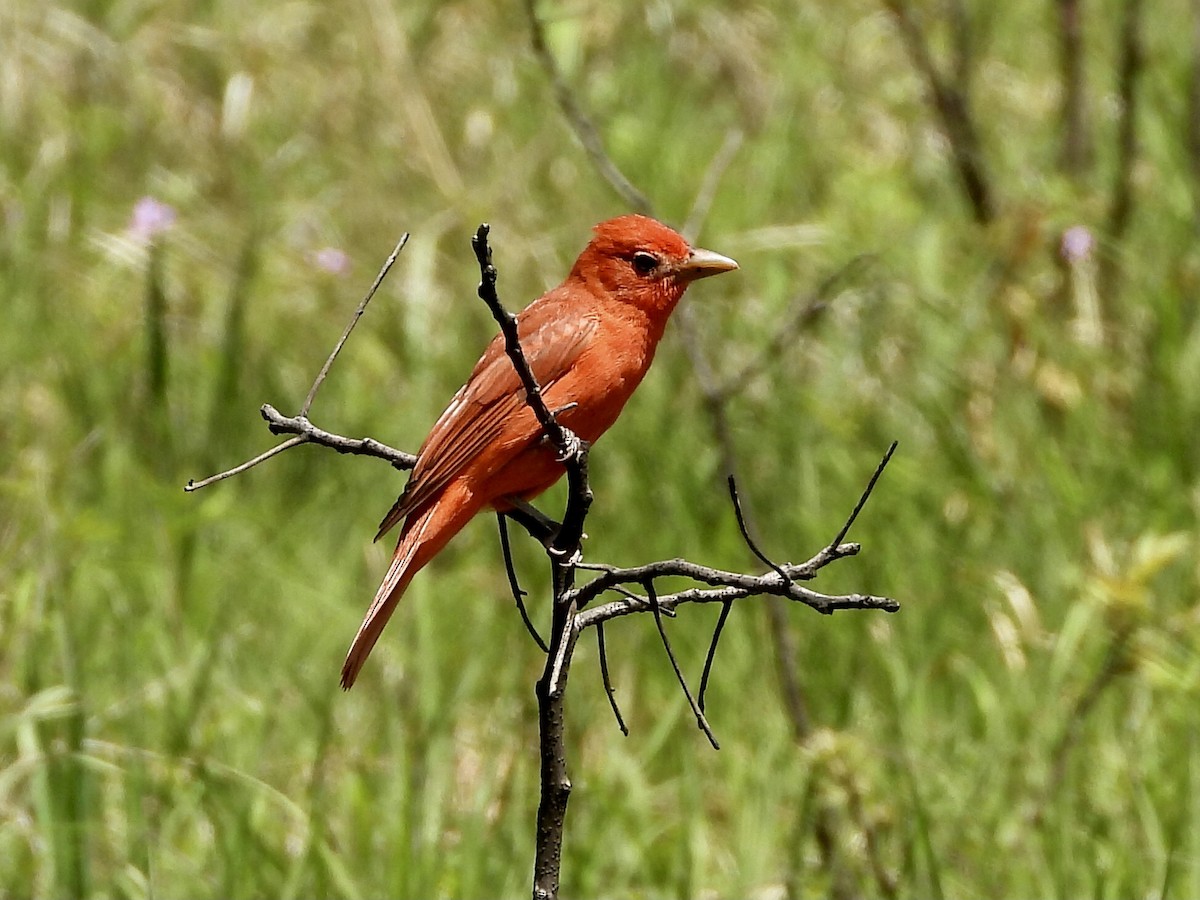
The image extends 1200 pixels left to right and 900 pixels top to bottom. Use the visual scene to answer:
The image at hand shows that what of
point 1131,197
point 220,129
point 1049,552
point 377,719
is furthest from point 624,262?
point 220,129

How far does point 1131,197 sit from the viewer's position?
5402 mm

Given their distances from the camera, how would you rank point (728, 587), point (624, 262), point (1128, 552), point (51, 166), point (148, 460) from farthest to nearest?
point (51, 166) → point (148, 460) → point (1128, 552) → point (624, 262) → point (728, 587)

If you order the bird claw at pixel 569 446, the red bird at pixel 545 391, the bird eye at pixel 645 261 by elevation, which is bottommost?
the bird claw at pixel 569 446

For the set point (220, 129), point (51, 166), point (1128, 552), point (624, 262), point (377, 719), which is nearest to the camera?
point (624, 262)

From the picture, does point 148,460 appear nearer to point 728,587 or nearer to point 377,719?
point 377,719

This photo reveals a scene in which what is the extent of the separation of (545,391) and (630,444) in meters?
1.80

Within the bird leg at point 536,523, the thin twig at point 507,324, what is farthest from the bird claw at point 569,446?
the bird leg at point 536,523

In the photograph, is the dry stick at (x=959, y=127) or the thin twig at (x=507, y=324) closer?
the thin twig at (x=507, y=324)

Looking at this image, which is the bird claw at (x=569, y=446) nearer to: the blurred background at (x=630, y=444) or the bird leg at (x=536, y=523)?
the bird leg at (x=536, y=523)

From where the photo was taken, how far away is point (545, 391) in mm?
3189

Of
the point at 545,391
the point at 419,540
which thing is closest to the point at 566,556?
the point at 419,540

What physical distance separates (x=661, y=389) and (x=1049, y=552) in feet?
4.12

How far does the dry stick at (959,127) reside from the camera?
18.4ft

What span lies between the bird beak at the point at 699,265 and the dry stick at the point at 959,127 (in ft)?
7.62
